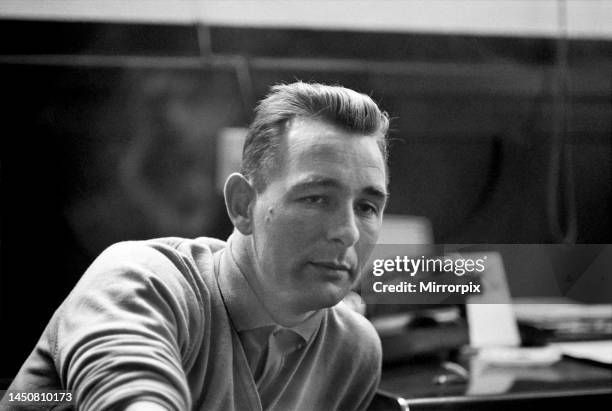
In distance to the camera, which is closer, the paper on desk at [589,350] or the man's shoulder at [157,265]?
the man's shoulder at [157,265]

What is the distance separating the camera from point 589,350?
119 centimetres

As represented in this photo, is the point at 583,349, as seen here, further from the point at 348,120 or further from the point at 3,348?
the point at 3,348

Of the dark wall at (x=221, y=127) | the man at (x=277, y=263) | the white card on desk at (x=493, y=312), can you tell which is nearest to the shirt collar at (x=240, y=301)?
the man at (x=277, y=263)

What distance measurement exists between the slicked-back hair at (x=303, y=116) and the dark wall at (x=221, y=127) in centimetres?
21

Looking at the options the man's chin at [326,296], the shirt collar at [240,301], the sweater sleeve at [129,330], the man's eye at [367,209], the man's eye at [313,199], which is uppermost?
the man's eye at [367,209]

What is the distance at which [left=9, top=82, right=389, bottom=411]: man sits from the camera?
76 centimetres

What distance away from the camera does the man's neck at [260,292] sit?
81 cm

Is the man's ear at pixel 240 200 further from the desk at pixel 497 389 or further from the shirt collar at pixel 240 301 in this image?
the desk at pixel 497 389

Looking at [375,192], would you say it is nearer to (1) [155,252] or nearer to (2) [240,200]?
(2) [240,200]

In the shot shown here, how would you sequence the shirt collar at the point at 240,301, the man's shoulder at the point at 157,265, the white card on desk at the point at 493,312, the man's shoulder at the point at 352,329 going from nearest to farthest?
the man's shoulder at the point at 157,265
the shirt collar at the point at 240,301
the man's shoulder at the point at 352,329
the white card on desk at the point at 493,312

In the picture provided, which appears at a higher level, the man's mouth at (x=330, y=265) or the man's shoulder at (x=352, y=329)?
the man's mouth at (x=330, y=265)

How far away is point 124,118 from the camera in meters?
1.05

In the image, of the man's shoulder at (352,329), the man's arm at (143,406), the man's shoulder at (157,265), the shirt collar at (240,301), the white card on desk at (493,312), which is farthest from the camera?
the white card on desk at (493,312)

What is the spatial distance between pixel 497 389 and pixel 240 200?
0.47m
